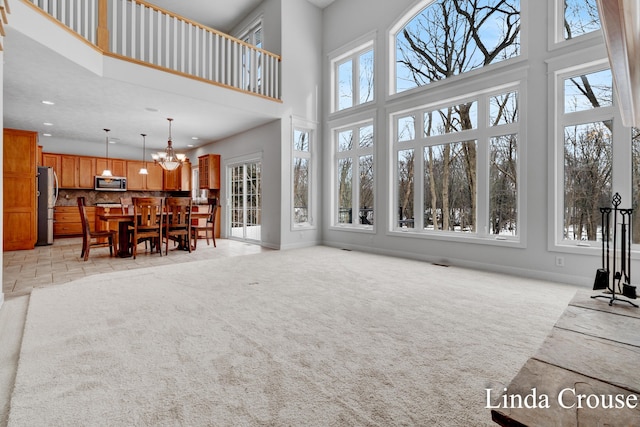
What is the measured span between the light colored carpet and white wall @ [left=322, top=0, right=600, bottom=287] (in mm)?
607

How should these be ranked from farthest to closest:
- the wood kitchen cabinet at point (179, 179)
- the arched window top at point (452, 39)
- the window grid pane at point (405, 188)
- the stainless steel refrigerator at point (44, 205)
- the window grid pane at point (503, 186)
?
the wood kitchen cabinet at point (179, 179) < the stainless steel refrigerator at point (44, 205) < the window grid pane at point (405, 188) < the arched window top at point (452, 39) < the window grid pane at point (503, 186)

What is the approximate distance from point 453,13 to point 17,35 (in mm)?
5795

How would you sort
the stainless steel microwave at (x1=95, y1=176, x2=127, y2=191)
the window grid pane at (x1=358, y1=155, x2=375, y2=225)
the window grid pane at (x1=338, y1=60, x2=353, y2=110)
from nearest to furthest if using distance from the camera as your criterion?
the window grid pane at (x1=358, y1=155, x2=375, y2=225) < the window grid pane at (x1=338, y1=60, x2=353, y2=110) < the stainless steel microwave at (x1=95, y1=176, x2=127, y2=191)

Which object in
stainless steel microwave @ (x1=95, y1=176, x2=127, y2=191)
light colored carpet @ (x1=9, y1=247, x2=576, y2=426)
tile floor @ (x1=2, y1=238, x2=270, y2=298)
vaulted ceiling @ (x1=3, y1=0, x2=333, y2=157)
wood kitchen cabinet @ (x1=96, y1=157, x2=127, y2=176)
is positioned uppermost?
vaulted ceiling @ (x1=3, y1=0, x2=333, y2=157)

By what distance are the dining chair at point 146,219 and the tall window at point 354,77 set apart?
4.04m

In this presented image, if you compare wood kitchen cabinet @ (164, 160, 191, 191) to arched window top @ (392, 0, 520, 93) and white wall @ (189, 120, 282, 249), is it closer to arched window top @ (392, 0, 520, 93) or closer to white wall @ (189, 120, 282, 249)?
white wall @ (189, 120, 282, 249)

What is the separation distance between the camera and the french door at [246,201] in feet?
23.4

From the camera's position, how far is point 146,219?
5.39 m

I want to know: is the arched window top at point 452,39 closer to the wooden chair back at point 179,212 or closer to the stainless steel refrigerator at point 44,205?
the wooden chair back at point 179,212

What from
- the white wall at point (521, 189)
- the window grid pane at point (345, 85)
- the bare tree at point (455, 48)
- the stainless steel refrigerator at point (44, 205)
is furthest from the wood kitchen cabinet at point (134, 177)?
the bare tree at point (455, 48)

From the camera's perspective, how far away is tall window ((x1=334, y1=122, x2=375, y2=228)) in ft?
19.7

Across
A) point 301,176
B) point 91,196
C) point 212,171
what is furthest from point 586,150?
point 91,196

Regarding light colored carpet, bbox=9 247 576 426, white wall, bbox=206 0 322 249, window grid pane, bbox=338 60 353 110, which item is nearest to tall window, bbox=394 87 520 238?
light colored carpet, bbox=9 247 576 426

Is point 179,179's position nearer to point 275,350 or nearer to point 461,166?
point 461,166
